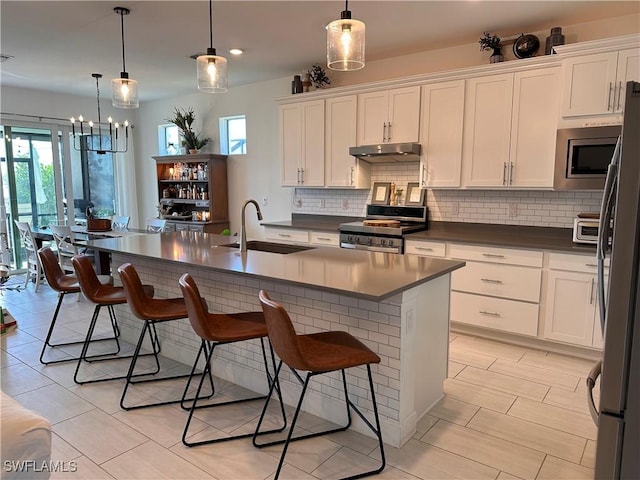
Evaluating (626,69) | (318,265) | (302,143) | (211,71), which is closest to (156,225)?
(302,143)

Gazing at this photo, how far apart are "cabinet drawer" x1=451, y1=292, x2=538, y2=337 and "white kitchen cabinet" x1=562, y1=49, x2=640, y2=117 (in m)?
1.61

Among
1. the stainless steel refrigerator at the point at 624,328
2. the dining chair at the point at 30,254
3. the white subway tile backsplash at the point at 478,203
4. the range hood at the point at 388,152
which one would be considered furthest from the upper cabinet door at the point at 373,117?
the dining chair at the point at 30,254

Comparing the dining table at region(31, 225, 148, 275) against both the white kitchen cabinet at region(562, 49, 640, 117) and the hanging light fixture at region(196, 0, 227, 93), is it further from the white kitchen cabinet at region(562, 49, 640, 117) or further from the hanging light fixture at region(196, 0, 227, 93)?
the white kitchen cabinet at region(562, 49, 640, 117)

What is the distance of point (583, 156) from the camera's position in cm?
339

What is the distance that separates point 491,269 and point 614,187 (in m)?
2.13

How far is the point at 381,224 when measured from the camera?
4395mm

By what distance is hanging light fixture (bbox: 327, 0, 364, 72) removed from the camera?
2.21 meters

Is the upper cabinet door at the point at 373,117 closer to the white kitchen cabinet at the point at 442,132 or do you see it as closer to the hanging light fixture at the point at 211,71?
the white kitchen cabinet at the point at 442,132

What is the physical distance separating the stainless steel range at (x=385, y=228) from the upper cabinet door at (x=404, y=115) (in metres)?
0.75

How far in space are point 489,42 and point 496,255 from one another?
1933mm

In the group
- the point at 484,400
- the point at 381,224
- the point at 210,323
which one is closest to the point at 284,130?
the point at 381,224

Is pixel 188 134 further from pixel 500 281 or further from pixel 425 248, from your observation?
pixel 500 281

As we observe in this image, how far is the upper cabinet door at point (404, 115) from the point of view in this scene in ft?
13.8

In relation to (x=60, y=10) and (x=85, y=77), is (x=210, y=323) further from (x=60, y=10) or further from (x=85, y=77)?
(x=85, y=77)
